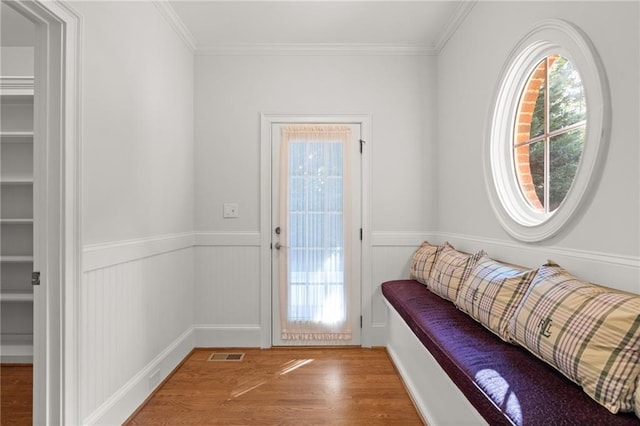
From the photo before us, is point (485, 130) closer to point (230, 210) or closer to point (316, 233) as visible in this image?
point (316, 233)

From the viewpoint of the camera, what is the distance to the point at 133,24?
2.08 m

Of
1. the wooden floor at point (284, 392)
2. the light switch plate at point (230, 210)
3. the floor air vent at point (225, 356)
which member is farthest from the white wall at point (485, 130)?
the floor air vent at point (225, 356)

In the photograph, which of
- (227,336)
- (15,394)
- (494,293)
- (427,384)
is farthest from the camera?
(227,336)

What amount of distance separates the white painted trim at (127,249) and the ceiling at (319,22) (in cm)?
176

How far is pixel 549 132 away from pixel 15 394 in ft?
12.2

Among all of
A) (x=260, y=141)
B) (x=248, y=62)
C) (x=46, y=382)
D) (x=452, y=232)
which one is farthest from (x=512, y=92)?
(x=46, y=382)

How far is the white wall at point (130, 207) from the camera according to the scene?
1.67m

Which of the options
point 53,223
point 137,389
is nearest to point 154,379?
point 137,389

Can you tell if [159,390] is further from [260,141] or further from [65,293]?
[260,141]

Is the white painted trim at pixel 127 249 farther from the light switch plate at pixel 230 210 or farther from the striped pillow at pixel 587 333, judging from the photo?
the striped pillow at pixel 587 333

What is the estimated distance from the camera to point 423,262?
2783 mm

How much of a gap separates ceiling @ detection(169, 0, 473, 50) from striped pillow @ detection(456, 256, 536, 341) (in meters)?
1.94

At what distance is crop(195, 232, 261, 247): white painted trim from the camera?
307 centimetres

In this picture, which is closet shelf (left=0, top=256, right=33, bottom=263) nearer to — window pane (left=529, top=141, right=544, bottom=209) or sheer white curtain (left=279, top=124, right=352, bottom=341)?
sheer white curtain (left=279, top=124, right=352, bottom=341)
